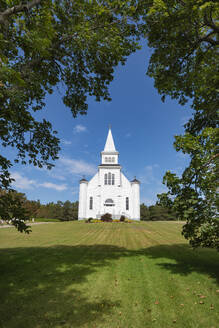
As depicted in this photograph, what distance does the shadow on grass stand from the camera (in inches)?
151

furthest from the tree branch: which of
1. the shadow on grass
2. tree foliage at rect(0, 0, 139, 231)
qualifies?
the shadow on grass

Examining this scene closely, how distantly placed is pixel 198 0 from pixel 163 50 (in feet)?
7.73

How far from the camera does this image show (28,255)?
29.4 feet

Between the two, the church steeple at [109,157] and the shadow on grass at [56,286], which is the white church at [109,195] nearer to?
the church steeple at [109,157]

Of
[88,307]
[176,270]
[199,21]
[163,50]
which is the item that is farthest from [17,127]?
[176,270]

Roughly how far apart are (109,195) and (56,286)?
35.9 meters

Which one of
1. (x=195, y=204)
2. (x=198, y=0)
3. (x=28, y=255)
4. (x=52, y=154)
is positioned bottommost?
(x=28, y=255)

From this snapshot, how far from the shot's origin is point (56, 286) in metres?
5.40

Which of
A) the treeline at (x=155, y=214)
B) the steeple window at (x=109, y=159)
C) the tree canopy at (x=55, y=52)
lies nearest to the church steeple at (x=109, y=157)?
the steeple window at (x=109, y=159)

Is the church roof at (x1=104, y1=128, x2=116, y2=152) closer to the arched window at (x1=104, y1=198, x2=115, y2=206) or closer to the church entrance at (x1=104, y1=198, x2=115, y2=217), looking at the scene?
the arched window at (x1=104, y1=198, x2=115, y2=206)

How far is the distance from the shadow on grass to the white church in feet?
104

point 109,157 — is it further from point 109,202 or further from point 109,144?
point 109,202

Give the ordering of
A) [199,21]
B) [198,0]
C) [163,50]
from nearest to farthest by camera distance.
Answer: [198,0] < [199,21] < [163,50]

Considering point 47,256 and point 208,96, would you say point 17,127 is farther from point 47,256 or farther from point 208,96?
point 208,96
